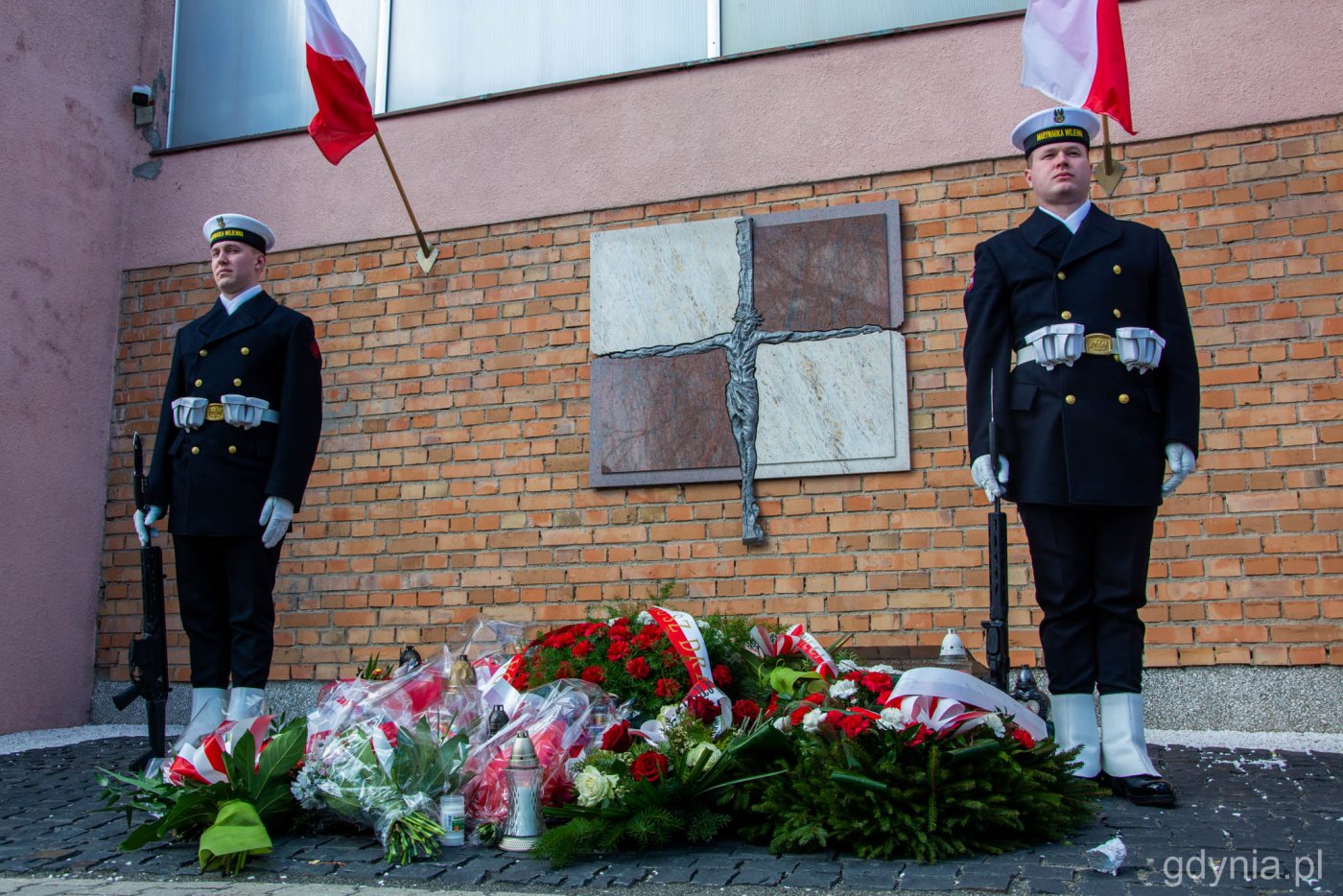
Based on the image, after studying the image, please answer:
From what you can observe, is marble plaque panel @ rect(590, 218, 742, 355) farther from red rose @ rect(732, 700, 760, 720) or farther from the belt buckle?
red rose @ rect(732, 700, 760, 720)

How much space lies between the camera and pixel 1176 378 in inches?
127

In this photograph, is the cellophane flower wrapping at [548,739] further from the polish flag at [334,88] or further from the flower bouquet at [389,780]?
the polish flag at [334,88]

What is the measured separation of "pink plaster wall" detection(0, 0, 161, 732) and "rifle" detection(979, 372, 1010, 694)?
449cm

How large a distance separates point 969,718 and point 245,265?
A: 2.88 meters

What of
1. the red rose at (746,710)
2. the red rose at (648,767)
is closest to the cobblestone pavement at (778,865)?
the red rose at (648,767)

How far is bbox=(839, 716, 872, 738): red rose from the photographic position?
8.63ft

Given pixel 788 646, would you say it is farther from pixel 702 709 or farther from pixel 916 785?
pixel 916 785

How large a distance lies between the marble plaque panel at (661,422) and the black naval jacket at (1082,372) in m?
1.87

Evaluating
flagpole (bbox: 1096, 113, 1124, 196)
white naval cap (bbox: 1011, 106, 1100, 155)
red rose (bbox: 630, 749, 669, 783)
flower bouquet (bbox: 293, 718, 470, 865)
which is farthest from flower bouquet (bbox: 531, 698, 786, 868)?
flagpole (bbox: 1096, 113, 1124, 196)

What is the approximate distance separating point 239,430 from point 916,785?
8.35 feet

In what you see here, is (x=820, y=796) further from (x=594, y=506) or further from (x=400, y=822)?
(x=594, y=506)

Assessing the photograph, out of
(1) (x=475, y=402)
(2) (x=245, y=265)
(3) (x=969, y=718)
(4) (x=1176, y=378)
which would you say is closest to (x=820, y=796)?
(3) (x=969, y=718)

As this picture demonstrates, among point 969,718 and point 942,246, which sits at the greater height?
point 942,246

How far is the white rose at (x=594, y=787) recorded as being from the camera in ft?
8.57
